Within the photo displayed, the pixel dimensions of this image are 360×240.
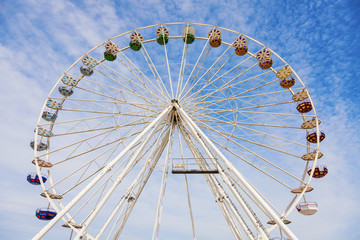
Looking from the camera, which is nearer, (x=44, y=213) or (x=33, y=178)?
(x=44, y=213)

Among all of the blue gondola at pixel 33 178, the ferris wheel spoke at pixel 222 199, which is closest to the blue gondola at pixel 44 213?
the blue gondola at pixel 33 178

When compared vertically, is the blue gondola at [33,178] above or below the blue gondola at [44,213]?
above

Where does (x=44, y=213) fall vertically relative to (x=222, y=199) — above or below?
below

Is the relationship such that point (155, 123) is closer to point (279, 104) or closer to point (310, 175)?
point (279, 104)

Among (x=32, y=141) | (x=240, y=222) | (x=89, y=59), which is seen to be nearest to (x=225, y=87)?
(x=240, y=222)

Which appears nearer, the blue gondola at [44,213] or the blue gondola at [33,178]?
the blue gondola at [44,213]

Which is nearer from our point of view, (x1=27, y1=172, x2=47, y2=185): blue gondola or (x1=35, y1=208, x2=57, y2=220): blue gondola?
(x1=35, y1=208, x2=57, y2=220): blue gondola

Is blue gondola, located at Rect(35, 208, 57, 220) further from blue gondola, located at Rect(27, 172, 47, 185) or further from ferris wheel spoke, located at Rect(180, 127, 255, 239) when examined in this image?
ferris wheel spoke, located at Rect(180, 127, 255, 239)

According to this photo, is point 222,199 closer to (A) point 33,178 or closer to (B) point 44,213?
(B) point 44,213

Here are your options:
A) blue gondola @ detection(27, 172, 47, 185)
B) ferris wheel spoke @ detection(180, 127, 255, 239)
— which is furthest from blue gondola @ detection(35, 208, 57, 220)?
ferris wheel spoke @ detection(180, 127, 255, 239)

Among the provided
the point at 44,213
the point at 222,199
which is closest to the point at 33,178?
the point at 44,213

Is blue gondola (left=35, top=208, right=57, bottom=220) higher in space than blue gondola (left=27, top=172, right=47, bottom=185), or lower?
lower

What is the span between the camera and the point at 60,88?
1551cm

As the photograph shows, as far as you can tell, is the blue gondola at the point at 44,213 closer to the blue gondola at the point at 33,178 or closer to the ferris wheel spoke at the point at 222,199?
the blue gondola at the point at 33,178
